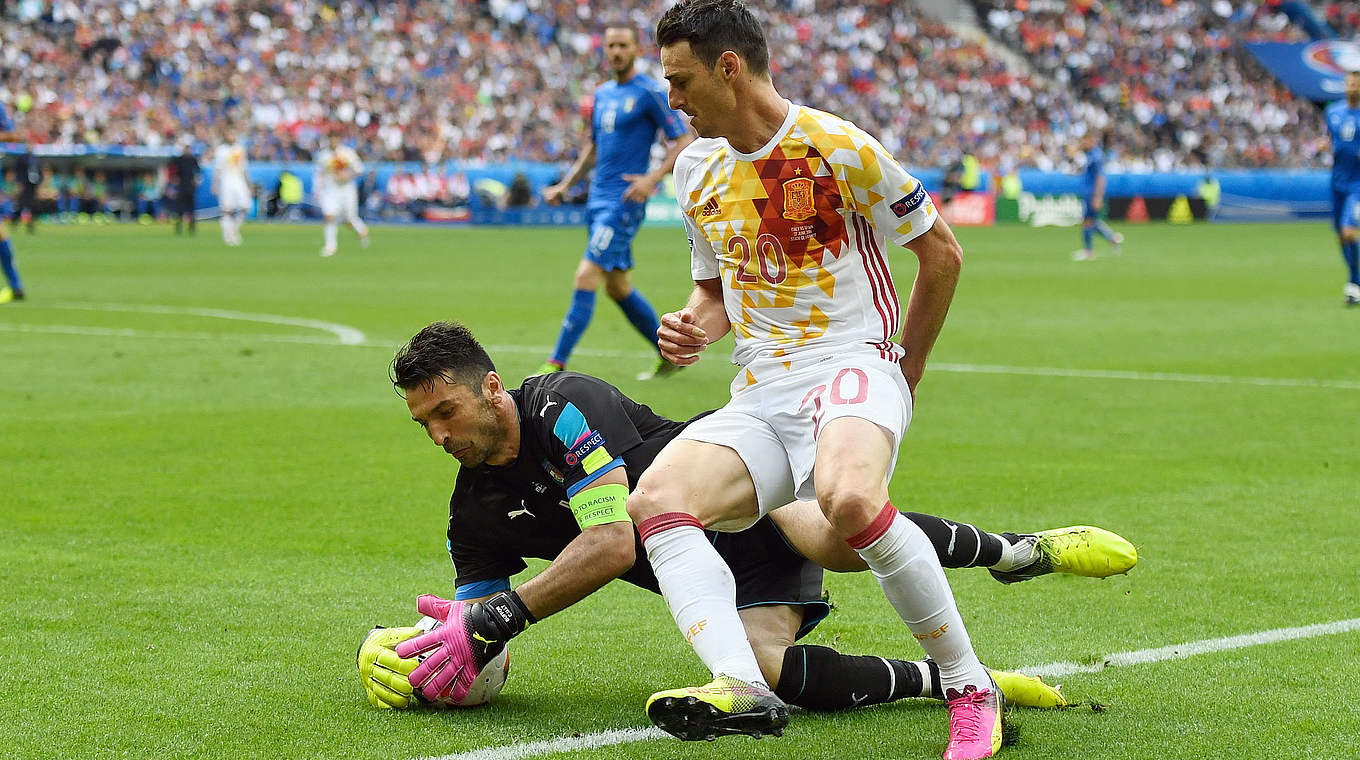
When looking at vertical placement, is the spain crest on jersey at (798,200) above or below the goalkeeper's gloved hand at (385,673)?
above

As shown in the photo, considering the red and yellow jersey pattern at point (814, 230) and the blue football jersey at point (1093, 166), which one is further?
the blue football jersey at point (1093, 166)

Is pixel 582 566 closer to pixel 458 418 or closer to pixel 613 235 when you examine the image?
pixel 458 418

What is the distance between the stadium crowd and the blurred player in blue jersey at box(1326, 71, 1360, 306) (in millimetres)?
26824

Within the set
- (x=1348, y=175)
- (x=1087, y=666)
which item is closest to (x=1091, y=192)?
(x=1348, y=175)

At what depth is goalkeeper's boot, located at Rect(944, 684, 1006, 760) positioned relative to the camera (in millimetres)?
3668

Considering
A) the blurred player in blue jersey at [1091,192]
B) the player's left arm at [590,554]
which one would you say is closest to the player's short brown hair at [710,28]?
the player's left arm at [590,554]

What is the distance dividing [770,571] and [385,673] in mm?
1095

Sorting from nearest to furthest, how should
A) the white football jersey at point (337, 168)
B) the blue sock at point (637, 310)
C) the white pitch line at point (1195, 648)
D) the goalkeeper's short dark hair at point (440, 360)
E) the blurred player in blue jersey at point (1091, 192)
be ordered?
the goalkeeper's short dark hair at point (440, 360) < the white pitch line at point (1195, 648) < the blue sock at point (637, 310) < the blurred player in blue jersey at point (1091, 192) < the white football jersey at point (337, 168)

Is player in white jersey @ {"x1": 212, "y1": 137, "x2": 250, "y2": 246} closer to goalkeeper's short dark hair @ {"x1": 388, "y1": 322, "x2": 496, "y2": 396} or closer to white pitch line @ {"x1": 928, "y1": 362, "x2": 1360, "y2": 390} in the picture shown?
white pitch line @ {"x1": 928, "y1": 362, "x2": 1360, "y2": 390}

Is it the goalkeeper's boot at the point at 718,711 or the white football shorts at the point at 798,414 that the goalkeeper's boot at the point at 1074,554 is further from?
the goalkeeper's boot at the point at 718,711

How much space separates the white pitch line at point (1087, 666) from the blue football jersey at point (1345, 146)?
13702mm

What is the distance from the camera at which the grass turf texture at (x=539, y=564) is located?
402 centimetres

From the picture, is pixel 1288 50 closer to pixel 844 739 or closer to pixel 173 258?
pixel 173 258

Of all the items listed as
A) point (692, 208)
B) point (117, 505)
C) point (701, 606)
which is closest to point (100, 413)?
point (117, 505)
